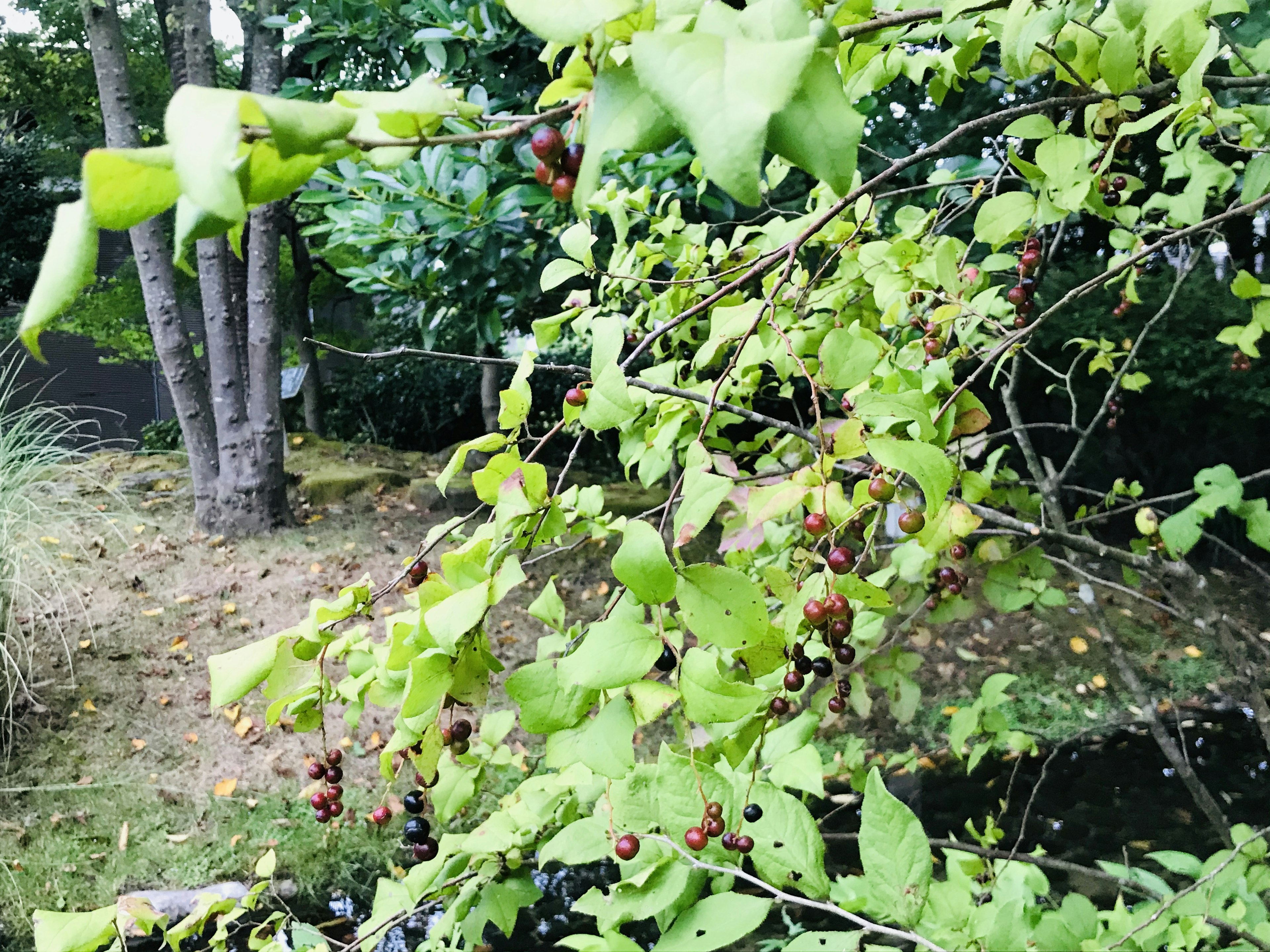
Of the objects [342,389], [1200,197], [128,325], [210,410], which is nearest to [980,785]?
[1200,197]

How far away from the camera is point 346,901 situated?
9.16 ft

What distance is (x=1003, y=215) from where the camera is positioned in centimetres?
105

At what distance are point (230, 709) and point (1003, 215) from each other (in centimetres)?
366

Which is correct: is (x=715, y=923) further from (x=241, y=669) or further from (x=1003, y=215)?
(x=1003, y=215)

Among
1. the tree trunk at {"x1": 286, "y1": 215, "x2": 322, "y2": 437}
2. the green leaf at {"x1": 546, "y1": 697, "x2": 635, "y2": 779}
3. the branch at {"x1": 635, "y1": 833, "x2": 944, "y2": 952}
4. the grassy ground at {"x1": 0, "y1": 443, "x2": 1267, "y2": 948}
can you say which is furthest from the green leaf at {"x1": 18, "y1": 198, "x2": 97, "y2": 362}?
the tree trunk at {"x1": 286, "y1": 215, "x2": 322, "y2": 437}

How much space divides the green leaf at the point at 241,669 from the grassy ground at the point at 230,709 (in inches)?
45.4

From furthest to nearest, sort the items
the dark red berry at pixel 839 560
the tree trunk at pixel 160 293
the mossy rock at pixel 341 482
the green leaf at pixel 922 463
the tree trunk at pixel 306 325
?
the tree trunk at pixel 306 325 → the mossy rock at pixel 341 482 → the tree trunk at pixel 160 293 → the dark red berry at pixel 839 560 → the green leaf at pixel 922 463

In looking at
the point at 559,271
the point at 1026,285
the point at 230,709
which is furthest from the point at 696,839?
the point at 230,709

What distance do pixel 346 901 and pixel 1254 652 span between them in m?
4.62

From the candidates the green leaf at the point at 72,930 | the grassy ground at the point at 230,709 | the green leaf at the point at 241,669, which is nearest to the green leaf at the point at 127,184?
the green leaf at the point at 241,669

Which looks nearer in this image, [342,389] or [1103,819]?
[1103,819]

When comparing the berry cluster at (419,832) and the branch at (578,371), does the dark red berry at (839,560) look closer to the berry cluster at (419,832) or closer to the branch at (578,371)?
the branch at (578,371)

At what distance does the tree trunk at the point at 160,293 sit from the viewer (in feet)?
15.1

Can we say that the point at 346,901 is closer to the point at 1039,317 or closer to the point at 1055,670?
the point at 1039,317
